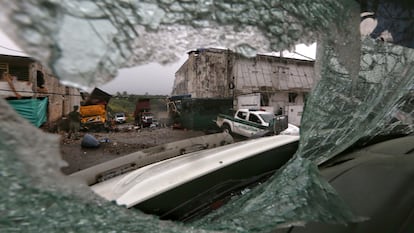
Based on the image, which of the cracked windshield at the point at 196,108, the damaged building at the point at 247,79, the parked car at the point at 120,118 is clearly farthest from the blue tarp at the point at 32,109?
the damaged building at the point at 247,79

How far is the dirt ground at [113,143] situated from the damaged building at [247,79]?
0.73ft

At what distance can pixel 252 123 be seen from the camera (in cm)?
165

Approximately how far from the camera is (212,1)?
2.28 ft

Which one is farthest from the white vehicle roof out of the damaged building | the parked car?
the damaged building

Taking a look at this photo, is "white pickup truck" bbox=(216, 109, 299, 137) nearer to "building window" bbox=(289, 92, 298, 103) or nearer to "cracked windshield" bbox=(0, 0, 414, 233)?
"cracked windshield" bbox=(0, 0, 414, 233)

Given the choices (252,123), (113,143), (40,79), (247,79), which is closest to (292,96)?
(247,79)

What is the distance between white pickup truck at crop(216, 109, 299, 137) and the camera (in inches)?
47.6

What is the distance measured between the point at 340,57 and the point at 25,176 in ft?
3.04

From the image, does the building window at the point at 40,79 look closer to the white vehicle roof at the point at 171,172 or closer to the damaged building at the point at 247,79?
the damaged building at the point at 247,79

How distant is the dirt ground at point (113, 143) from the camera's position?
0.72 m

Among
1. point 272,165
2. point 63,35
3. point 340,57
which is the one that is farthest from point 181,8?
point 272,165

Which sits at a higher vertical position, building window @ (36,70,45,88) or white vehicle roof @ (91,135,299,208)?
building window @ (36,70,45,88)

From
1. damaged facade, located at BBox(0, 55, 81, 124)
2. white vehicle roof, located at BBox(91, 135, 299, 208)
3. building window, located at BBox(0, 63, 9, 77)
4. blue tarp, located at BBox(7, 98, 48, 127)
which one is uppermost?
building window, located at BBox(0, 63, 9, 77)

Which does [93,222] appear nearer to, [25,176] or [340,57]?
[25,176]
